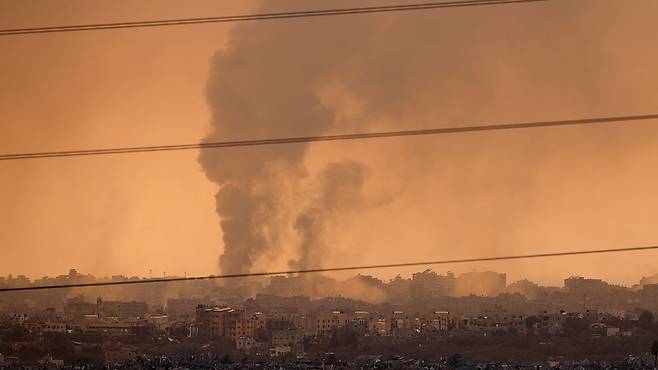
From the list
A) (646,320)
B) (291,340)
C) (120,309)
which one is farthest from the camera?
(291,340)

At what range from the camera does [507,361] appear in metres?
13.3

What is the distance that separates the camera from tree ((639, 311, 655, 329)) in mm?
12500

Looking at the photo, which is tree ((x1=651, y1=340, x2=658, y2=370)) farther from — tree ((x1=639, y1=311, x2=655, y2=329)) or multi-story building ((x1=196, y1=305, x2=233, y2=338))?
multi-story building ((x1=196, y1=305, x2=233, y2=338))

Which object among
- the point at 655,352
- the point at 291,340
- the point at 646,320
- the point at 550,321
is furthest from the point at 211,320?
the point at 646,320

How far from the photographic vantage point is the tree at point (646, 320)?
12500 mm

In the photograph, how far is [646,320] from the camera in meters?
12.7

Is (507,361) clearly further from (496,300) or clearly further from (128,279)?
(128,279)

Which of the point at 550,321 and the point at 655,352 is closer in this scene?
the point at 655,352

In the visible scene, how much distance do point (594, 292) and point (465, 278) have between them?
1894 mm

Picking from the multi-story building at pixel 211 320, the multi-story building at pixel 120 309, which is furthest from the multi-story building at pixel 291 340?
the multi-story building at pixel 120 309

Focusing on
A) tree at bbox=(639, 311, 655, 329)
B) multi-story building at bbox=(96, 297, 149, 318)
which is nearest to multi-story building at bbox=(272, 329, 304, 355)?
multi-story building at bbox=(96, 297, 149, 318)

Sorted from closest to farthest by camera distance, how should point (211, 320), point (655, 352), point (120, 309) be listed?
point (655, 352), point (211, 320), point (120, 309)

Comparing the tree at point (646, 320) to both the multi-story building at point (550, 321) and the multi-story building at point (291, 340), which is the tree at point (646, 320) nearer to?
the multi-story building at point (550, 321)

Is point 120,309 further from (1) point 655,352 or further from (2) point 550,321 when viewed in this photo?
(1) point 655,352
